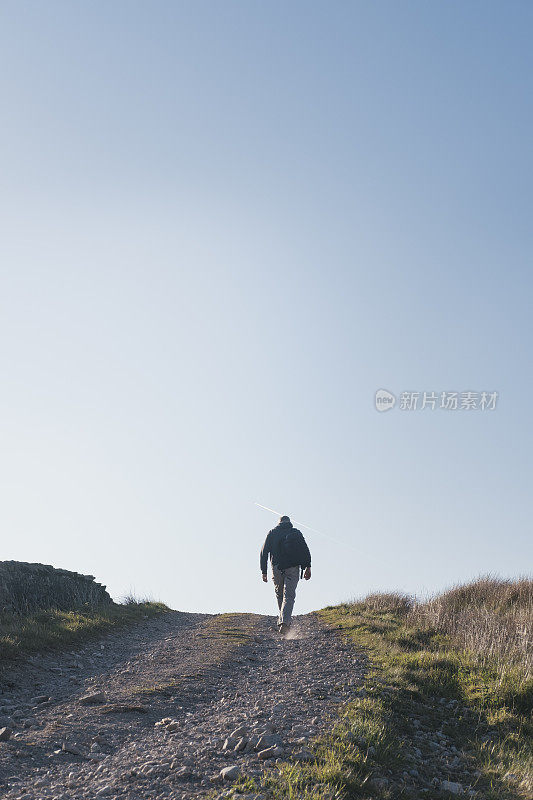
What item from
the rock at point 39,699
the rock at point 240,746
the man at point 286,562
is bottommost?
the rock at point 39,699

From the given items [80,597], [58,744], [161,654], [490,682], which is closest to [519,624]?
[490,682]

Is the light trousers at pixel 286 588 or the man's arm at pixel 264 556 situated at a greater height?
the man's arm at pixel 264 556

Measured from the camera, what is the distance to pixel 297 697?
307 inches

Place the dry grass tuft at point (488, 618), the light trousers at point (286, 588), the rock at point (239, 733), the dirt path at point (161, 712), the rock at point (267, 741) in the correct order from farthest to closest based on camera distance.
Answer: the light trousers at point (286, 588)
the dry grass tuft at point (488, 618)
the rock at point (239, 733)
the rock at point (267, 741)
the dirt path at point (161, 712)

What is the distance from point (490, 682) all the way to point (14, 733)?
6.69 metres

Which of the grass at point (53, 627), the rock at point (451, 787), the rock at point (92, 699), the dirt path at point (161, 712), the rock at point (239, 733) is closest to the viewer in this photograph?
the dirt path at point (161, 712)

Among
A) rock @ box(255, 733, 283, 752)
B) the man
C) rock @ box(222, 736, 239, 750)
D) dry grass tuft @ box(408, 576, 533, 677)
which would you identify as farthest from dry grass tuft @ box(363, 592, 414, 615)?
rock @ box(222, 736, 239, 750)

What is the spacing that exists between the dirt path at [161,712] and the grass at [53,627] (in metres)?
0.42

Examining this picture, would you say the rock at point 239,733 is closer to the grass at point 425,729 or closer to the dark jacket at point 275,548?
the grass at point 425,729

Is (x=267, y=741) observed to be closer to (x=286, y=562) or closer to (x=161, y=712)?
(x=161, y=712)

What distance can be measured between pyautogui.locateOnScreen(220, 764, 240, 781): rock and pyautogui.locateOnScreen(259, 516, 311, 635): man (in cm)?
1119

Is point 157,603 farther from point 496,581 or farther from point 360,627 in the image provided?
point 496,581

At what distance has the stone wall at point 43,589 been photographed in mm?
16312

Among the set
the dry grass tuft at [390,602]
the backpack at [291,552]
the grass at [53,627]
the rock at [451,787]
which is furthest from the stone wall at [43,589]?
the rock at [451,787]
